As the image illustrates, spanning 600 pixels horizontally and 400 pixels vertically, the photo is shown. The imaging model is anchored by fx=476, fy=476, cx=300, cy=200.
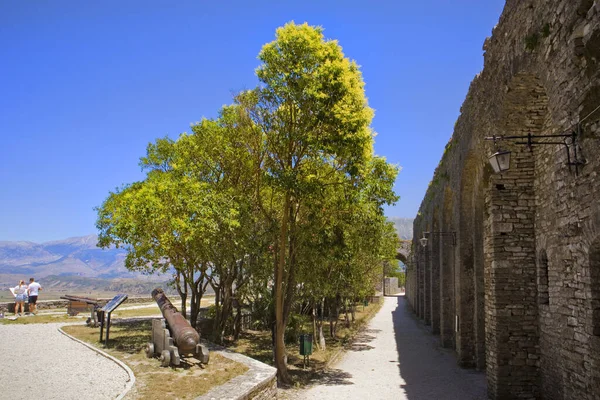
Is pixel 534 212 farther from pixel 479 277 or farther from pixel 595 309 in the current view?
pixel 479 277

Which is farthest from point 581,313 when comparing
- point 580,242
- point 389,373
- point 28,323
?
point 28,323

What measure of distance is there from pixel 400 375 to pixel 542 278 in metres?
5.71

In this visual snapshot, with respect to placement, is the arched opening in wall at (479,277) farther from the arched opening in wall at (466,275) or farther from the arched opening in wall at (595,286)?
the arched opening in wall at (595,286)

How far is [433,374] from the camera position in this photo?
45.4ft

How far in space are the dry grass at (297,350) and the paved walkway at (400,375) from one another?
0.54 metres

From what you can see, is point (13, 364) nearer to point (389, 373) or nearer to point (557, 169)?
point (389, 373)

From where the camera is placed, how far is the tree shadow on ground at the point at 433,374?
11531 mm

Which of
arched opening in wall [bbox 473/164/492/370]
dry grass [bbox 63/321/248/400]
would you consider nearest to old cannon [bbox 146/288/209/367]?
dry grass [bbox 63/321/248/400]

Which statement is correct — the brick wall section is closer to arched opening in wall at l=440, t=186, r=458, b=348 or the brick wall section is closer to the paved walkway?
the paved walkway

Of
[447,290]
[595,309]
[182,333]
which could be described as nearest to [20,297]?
[182,333]

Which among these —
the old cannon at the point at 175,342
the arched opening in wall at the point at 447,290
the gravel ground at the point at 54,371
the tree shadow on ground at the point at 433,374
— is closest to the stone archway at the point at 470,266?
the tree shadow on ground at the point at 433,374

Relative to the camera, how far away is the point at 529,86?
9836mm

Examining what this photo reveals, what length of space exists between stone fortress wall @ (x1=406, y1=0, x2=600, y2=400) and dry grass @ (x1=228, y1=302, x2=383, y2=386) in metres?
4.65

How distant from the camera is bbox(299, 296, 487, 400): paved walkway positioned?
11.6 meters
